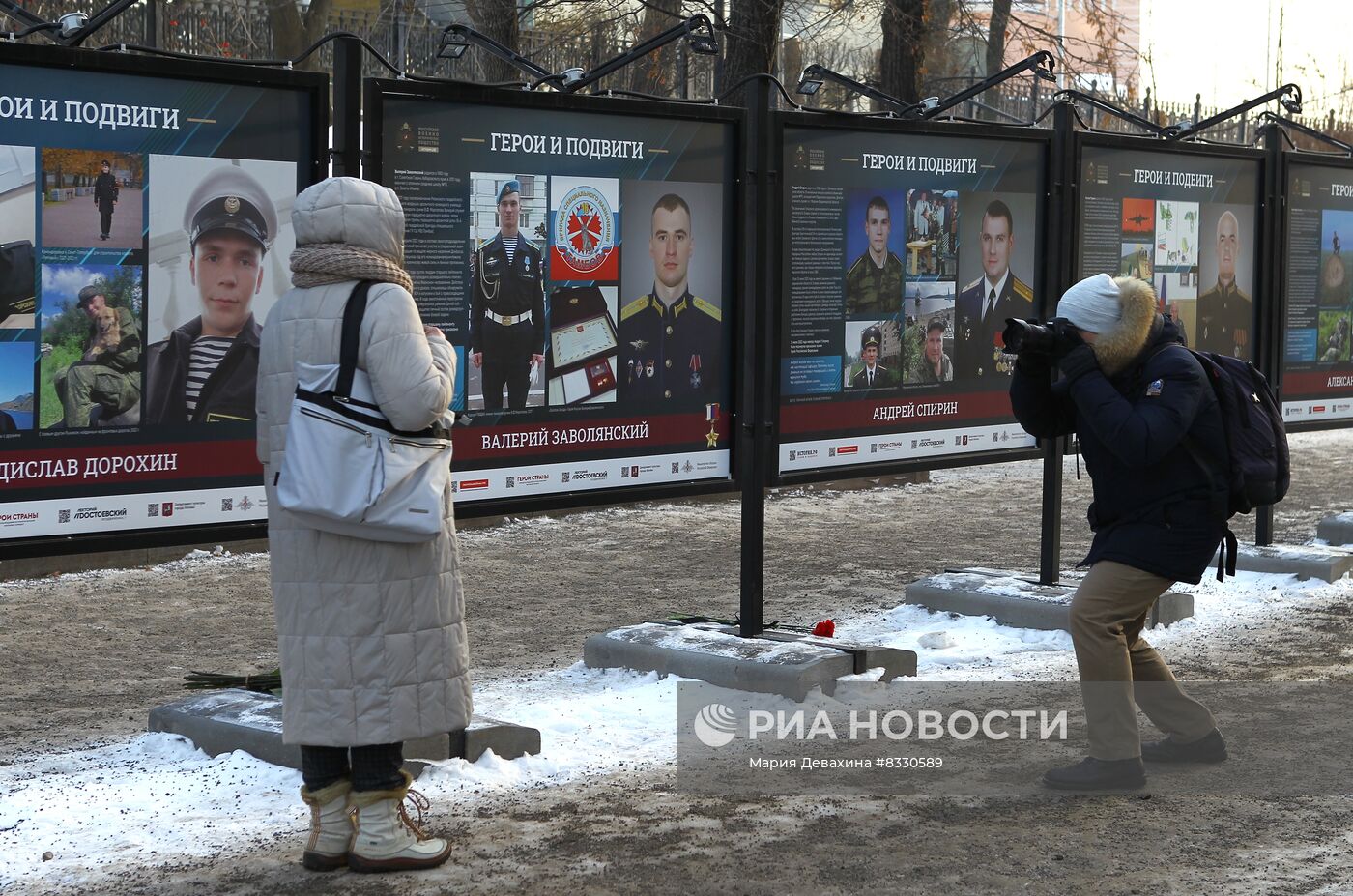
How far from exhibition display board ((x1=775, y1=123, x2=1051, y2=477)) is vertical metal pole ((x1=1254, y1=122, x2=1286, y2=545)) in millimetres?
1958

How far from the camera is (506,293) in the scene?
692cm

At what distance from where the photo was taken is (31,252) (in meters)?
5.63

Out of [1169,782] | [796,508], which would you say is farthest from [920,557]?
[1169,782]

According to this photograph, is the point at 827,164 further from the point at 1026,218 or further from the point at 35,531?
the point at 35,531

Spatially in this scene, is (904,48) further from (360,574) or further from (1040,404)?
(360,574)

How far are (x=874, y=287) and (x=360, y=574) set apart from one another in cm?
415

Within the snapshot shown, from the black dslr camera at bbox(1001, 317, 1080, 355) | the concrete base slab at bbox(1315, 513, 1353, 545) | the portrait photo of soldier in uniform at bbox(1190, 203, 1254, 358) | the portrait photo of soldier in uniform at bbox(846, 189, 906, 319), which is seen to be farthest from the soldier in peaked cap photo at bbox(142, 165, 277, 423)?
the concrete base slab at bbox(1315, 513, 1353, 545)

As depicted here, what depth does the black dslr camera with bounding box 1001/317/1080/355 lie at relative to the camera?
5.71 meters

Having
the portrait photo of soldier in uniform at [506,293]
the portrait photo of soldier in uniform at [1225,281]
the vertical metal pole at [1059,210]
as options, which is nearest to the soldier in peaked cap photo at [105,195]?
the portrait photo of soldier in uniform at [506,293]

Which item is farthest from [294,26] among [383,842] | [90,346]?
[383,842]

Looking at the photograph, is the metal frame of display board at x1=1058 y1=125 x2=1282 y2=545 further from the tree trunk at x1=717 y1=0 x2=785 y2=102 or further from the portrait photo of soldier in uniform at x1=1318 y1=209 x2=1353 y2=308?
the tree trunk at x1=717 y1=0 x2=785 y2=102

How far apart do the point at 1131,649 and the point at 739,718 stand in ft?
4.91

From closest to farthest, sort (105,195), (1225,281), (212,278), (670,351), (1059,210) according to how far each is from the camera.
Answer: (105,195) → (212,278) → (670,351) → (1059,210) → (1225,281)

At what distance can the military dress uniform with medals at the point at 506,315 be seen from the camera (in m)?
6.85
